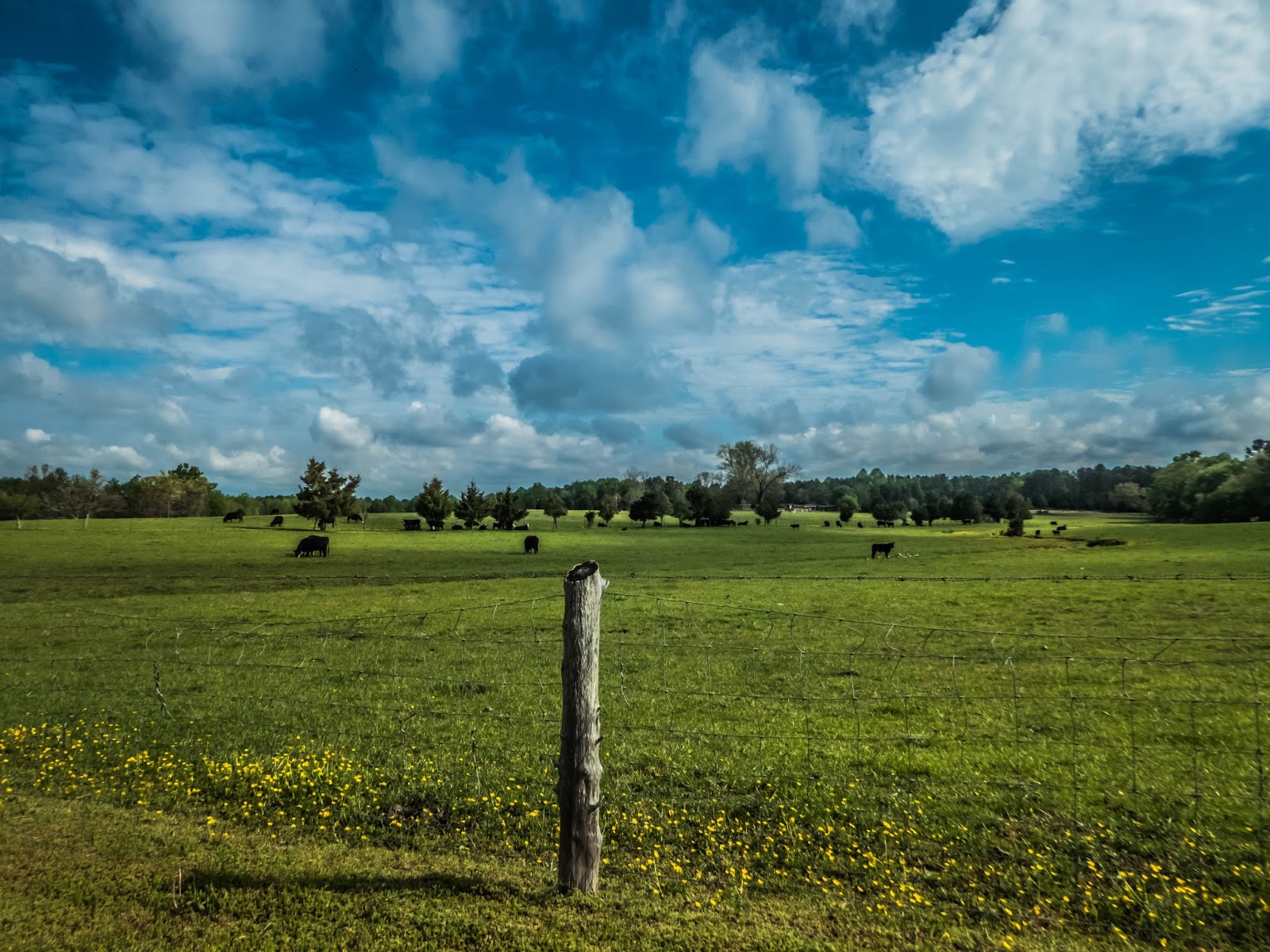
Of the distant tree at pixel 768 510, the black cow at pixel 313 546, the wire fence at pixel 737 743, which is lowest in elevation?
the wire fence at pixel 737 743

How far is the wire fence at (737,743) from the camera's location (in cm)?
732

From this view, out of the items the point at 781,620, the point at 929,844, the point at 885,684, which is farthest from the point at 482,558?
the point at 929,844

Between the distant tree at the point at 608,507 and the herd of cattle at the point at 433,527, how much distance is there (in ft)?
16.4

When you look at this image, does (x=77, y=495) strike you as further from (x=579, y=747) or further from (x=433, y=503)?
(x=579, y=747)

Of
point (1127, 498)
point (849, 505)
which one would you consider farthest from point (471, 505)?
point (1127, 498)

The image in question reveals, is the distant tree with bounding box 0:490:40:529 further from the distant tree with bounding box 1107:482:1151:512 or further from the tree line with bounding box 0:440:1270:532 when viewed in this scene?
the distant tree with bounding box 1107:482:1151:512

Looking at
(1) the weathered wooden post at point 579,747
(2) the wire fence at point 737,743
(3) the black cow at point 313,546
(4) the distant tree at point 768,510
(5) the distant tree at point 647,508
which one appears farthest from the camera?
(4) the distant tree at point 768,510

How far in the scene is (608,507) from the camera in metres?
112

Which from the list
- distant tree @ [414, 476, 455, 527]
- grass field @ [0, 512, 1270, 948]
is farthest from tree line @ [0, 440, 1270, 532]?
grass field @ [0, 512, 1270, 948]

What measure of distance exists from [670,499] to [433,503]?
157 feet

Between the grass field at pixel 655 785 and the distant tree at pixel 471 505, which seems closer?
the grass field at pixel 655 785

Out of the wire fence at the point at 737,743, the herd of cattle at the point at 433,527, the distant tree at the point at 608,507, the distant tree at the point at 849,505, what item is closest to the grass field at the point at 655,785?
the wire fence at the point at 737,743

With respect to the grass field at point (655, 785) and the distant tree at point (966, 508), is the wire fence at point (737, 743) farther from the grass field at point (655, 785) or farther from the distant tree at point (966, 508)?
the distant tree at point (966, 508)

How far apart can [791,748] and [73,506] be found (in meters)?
104
